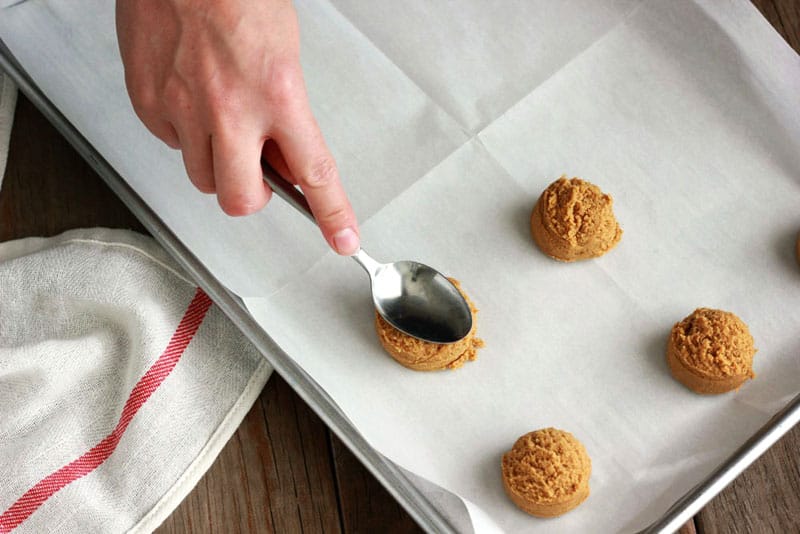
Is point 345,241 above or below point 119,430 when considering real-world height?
above

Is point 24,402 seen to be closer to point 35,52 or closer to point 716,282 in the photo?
point 35,52

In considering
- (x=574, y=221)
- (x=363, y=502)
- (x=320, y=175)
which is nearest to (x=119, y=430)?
(x=363, y=502)

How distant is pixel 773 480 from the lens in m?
1.15

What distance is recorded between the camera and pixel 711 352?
1.07 m

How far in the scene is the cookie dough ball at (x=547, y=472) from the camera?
1.02 m

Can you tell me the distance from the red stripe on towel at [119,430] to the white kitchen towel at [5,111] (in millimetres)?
392

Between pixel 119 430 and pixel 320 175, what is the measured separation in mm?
475

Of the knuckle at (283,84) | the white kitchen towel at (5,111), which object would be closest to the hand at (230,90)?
the knuckle at (283,84)

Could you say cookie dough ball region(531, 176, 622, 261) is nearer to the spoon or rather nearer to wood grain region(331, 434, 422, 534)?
the spoon

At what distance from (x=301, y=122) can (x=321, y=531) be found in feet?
1.80

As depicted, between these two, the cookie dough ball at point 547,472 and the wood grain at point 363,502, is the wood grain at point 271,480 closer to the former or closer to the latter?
the wood grain at point 363,502

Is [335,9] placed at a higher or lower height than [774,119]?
lower

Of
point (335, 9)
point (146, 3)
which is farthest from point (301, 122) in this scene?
point (335, 9)

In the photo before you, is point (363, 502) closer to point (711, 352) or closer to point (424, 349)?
point (424, 349)
